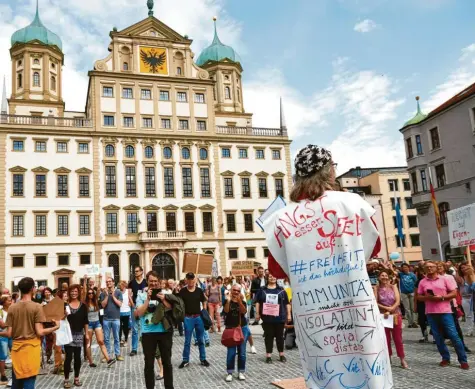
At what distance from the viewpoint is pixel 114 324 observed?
12.2 m

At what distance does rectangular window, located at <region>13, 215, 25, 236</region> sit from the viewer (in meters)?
41.4

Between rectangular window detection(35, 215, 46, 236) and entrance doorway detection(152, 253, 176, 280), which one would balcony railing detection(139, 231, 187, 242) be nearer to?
entrance doorway detection(152, 253, 176, 280)

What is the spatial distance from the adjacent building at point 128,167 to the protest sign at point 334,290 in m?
41.1

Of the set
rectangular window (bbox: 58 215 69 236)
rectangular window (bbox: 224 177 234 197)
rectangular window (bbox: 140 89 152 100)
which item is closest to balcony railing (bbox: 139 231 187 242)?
rectangular window (bbox: 224 177 234 197)

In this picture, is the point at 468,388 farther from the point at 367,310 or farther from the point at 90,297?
the point at 90,297

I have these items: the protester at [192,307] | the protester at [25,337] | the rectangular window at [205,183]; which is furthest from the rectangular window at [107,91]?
the protester at [25,337]

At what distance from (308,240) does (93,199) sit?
4294 cm

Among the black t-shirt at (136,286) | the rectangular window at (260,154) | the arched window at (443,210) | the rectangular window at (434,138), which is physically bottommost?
the black t-shirt at (136,286)

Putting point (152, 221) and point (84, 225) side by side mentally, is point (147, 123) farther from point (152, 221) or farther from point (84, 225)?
point (84, 225)

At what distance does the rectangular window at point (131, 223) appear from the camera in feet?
145

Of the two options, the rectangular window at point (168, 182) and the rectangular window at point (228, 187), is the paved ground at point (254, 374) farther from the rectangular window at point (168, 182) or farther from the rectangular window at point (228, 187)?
the rectangular window at point (228, 187)

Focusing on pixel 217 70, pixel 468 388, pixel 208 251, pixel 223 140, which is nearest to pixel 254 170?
pixel 223 140

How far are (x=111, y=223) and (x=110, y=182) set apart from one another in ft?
12.5

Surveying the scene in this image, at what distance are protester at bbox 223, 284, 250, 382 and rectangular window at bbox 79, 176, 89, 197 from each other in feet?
119
